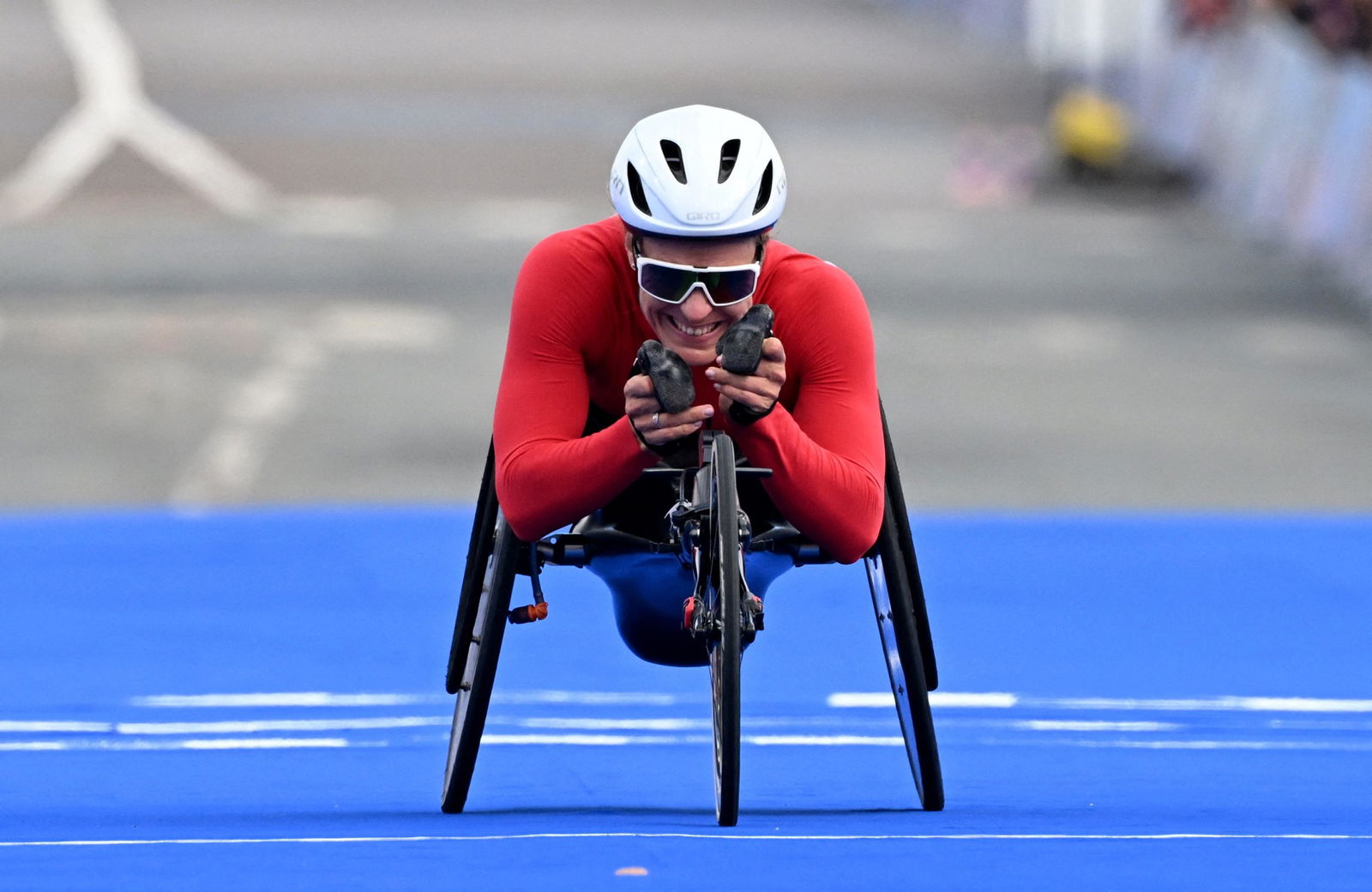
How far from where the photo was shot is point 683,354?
13.7 ft

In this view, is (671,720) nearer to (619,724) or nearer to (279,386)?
(619,724)

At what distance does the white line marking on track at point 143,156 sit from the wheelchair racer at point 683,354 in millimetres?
12833

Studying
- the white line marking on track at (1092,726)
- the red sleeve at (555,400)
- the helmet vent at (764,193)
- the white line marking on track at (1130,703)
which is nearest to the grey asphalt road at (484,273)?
the white line marking on track at (1130,703)

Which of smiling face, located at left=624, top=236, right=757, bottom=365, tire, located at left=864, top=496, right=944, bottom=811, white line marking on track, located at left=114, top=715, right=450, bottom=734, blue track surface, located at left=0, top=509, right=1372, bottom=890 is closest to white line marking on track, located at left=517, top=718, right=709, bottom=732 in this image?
blue track surface, located at left=0, top=509, right=1372, bottom=890

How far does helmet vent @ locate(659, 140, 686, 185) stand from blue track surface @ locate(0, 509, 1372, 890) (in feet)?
3.89

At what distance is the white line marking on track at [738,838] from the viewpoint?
366cm

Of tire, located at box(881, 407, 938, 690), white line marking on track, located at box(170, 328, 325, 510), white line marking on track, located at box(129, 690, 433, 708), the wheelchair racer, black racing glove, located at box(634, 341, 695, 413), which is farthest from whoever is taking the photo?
white line marking on track, located at box(170, 328, 325, 510)

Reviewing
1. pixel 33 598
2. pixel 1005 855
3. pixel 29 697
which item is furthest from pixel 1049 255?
pixel 1005 855

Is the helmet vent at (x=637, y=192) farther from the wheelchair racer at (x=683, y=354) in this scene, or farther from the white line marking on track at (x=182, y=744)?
the white line marking on track at (x=182, y=744)

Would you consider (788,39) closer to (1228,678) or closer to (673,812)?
(1228,678)

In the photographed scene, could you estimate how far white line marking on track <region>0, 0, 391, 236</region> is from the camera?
58.3 ft

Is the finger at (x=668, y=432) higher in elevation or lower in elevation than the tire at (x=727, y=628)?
higher

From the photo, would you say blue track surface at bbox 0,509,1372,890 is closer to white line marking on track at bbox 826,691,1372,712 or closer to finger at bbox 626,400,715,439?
white line marking on track at bbox 826,691,1372,712

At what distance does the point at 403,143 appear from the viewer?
68.9 feet
